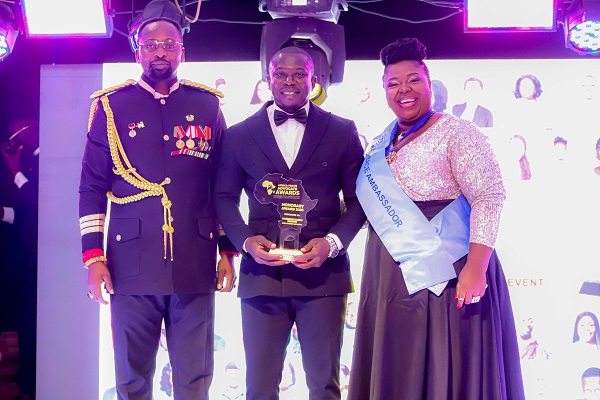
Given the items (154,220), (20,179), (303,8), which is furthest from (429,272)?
(20,179)

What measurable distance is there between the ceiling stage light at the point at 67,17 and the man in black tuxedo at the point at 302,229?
120 centimetres

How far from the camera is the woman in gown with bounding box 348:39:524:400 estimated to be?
7.89ft

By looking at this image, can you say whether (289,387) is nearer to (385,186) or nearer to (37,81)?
(385,186)

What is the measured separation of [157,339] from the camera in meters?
2.86

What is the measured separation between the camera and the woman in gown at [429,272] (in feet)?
7.89

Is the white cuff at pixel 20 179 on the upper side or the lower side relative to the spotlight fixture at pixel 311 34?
lower

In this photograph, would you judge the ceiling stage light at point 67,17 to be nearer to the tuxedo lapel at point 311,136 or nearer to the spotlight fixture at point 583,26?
the tuxedo lapel at point 311,136

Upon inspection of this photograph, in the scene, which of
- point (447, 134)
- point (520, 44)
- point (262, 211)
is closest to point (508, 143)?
point (520, 44)

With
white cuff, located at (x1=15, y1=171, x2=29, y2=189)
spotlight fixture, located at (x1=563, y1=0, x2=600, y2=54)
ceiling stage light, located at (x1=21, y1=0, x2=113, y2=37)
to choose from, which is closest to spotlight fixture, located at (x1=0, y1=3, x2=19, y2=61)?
ceiling stage light, located at (x1=21, y1=0, x2=113, y2=37)

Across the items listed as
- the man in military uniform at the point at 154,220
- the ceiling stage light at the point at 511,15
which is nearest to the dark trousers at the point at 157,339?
the man in military uniform at the point at 154,220

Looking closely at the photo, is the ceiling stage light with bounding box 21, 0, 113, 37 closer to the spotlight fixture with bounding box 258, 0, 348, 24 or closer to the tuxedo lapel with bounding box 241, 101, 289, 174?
the spotlight fixture with bounding box 258, 0, 348, 24

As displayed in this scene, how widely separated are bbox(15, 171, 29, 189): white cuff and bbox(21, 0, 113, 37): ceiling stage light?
3.20 ft

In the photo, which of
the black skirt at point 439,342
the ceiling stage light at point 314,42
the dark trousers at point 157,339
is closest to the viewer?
the black skirt at point 439,342

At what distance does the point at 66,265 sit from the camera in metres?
3.96
